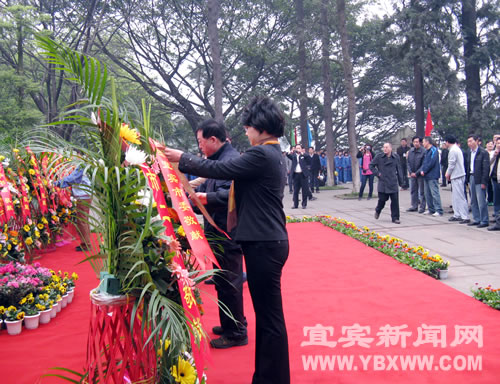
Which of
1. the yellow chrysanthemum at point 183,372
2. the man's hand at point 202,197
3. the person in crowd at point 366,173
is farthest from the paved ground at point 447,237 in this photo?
the yellow chrysanthemum at point 183,372

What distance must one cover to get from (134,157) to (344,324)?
7.01ft

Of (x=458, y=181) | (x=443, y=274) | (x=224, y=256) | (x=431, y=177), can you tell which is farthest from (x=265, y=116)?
(x=431, y=177)

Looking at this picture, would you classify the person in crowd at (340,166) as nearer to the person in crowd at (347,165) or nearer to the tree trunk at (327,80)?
the person in crowd at (347,165)

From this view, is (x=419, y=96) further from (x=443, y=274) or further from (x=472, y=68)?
(x=443, y=274)

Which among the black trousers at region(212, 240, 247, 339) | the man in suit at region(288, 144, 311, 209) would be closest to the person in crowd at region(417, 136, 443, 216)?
the man in suit at region(288, 144, 311, 209)

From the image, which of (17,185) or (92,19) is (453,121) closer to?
(92,19)

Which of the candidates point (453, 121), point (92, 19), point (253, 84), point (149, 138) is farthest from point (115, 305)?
Answer: point (453, 121)

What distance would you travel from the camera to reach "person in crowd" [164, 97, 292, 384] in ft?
7.55

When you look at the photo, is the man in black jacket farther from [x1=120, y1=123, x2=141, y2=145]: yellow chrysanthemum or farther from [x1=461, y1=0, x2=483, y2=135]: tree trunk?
[x1=461, y1=0, x2=483, y2=135]: tree trunk

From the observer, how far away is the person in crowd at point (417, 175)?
8.88 metres

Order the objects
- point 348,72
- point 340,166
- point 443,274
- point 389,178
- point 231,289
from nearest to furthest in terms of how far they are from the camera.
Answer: point 231,289
point 443,274
point 389,178
point 348,72
point 340,166

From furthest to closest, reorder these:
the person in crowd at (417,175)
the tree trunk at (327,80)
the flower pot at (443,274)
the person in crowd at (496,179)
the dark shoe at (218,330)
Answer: the tree trunk at (327,80) < the person in crowd at (417,175) < the person in crowd at (496,179) < the flower pot at (443,274) < the dark shoe at (218,330)

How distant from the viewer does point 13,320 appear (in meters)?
3.35

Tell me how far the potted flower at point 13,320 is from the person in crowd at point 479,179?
663 cm
